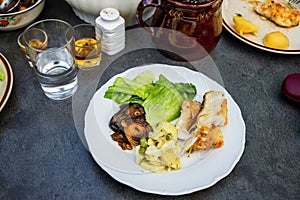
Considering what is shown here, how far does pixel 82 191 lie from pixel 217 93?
1.04 feet

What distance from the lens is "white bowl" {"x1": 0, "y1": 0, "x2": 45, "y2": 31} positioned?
2.94ft

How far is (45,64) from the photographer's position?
0.82 meters

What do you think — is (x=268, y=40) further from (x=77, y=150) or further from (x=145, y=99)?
(x=77, y=150)

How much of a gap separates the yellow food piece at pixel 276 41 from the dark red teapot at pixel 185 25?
0.13 meters

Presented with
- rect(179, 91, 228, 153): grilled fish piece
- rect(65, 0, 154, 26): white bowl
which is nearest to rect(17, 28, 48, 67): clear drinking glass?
rect(65, 0, 154, 26): white bowl

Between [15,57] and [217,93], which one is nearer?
[217,93]

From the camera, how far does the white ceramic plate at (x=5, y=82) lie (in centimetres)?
77

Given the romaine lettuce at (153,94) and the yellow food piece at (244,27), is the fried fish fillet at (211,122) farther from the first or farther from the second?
the yellow food piece at (244,27)

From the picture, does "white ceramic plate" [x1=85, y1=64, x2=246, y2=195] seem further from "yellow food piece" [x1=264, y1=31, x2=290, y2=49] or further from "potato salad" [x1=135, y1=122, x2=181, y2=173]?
"yellow food piece" [x1=264, y1=31, x2=290, y2=49]

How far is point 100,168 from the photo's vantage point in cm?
72

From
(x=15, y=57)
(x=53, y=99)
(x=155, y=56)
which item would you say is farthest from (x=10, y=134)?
(x=155, y=56)

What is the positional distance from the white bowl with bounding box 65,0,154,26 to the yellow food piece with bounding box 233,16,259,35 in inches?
8.5

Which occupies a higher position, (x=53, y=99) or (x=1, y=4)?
(x=1, y=4)

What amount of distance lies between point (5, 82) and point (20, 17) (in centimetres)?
18
